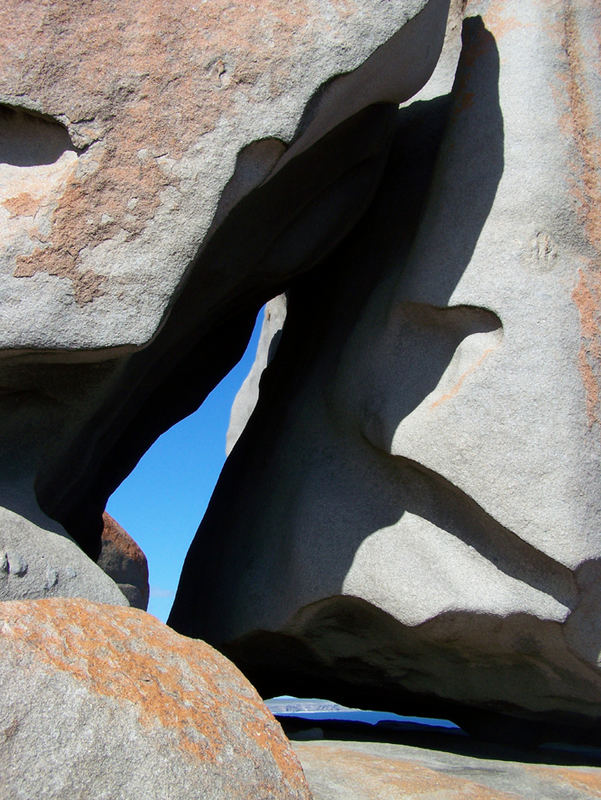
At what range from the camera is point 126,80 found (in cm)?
169

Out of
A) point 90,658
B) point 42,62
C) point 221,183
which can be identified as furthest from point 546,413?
point 42,62

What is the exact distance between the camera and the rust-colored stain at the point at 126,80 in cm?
165

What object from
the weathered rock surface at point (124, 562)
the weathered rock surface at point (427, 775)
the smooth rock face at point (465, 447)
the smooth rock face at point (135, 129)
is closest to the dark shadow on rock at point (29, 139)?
the smooth rock face at point (135, 129)

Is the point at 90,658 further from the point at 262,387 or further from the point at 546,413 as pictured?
the point at 262,387

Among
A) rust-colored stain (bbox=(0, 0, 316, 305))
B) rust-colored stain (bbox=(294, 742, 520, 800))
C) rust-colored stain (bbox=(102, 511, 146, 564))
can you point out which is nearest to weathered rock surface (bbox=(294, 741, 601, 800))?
rust-colored stain (bbox=(294, 742, 520, 800))

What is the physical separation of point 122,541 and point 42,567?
2183mm

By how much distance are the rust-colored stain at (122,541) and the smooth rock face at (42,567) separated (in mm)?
1982

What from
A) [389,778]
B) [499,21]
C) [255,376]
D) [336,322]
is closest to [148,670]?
[389,778]

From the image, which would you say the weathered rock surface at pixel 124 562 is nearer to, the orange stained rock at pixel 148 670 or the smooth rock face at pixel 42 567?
the smooth rock face at pixel 42 567

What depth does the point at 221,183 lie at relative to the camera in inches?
65.5

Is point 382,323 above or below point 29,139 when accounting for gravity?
below

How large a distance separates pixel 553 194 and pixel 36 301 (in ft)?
3.84

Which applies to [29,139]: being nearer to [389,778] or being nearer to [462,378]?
[462,378]

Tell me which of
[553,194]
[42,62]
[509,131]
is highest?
[509,131]
